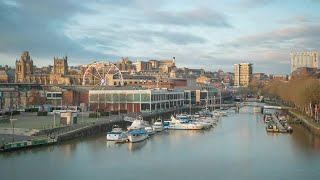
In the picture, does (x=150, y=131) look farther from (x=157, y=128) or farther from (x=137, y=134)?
(x=137, y=134)

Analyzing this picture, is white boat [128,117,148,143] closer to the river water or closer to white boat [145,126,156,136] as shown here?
the river water

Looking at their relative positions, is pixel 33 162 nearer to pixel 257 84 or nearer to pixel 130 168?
pixel 130 168

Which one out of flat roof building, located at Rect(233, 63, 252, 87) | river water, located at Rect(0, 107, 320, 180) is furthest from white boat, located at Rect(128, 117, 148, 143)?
flat roof building, located at Rect(233, 63, 252, 87)

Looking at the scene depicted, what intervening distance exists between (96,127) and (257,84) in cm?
8922

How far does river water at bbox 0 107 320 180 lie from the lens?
1590 centimetres

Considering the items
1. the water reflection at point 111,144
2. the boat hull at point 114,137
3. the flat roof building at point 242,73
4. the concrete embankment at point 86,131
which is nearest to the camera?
the water reflection at point 111,144

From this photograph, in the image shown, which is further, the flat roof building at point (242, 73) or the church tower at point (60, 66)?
the flat roof building at point (242, 73)

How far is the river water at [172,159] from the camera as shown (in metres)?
15.9

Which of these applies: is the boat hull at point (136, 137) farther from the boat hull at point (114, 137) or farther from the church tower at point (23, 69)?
the church tower at point (23, 69)

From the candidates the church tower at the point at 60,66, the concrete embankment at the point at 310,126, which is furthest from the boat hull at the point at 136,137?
the church tower at the point at 60,66

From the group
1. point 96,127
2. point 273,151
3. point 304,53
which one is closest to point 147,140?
point 96,127

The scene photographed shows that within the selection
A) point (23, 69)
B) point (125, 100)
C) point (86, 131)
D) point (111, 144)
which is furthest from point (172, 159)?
point (23, 69)

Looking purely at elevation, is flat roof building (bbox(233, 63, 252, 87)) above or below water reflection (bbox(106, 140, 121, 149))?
above

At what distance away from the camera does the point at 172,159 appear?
1886 centimetres
